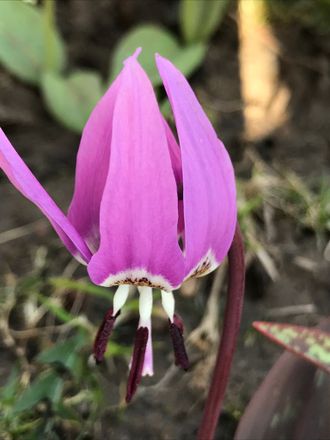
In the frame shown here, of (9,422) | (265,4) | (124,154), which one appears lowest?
(9,422)

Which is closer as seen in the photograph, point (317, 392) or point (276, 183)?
point (317, 392)

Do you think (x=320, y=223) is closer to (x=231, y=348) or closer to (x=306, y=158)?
(x=306, y=158)

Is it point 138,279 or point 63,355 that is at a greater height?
point 138,279

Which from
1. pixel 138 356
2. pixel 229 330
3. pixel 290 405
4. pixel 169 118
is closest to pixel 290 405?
pixel 290 405

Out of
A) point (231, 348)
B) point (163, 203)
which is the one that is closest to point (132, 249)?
point (163, 203)

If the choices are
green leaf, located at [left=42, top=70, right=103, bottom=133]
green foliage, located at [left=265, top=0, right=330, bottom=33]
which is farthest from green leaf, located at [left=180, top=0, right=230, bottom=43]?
green leaf, located at [left=42, top=70, right=103, bottom=133]

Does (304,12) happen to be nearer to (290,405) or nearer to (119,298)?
(290,405)
